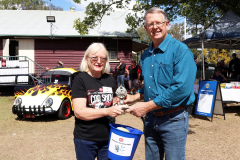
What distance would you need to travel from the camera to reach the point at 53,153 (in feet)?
15.7

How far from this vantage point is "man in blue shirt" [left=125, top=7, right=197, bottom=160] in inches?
81.3

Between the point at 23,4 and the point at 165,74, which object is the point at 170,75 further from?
the point at 23,4

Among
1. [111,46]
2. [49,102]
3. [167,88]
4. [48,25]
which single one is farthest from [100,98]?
[48,25]

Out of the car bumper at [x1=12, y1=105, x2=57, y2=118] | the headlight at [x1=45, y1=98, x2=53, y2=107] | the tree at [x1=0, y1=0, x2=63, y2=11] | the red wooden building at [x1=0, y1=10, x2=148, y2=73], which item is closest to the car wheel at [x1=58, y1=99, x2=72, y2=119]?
the car bumper at [x1=12, y1=105, x2=57, y2=118]

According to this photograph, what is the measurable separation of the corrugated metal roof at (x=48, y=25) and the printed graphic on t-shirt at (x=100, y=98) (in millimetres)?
13651

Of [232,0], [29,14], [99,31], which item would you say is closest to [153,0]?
[232,0]

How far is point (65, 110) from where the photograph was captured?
7.97m

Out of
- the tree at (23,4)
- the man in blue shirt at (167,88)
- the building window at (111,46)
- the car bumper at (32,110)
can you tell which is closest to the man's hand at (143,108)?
the man in blue shirt at (167,88)

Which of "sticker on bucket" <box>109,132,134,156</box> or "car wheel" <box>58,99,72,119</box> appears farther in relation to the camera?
"car wheel" <box>58,99,72,119</box>

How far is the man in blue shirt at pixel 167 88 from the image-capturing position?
6.77 ft

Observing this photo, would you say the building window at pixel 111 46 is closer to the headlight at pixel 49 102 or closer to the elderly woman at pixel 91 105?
the headlight at pixel 49 102

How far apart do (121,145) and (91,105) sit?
0.51 meters

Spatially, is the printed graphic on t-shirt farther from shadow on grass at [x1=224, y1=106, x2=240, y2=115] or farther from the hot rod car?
shadow on grass at [x1=224, y1=106, x2=240, y2=115]

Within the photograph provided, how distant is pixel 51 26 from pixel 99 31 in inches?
135
